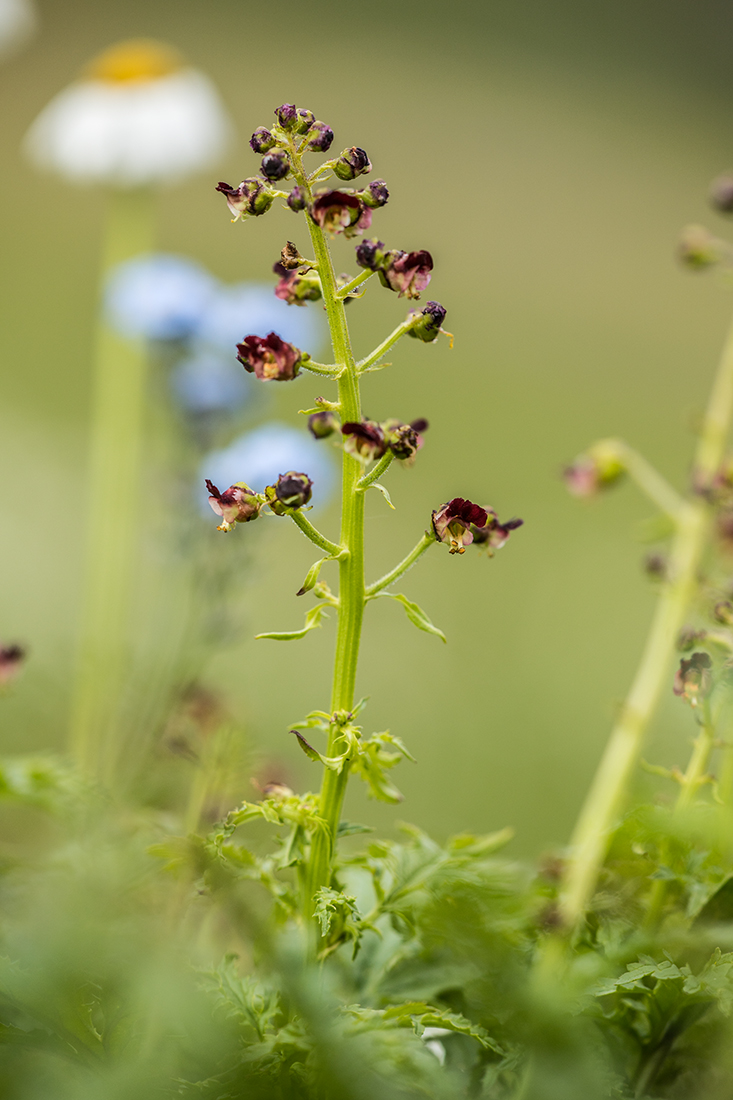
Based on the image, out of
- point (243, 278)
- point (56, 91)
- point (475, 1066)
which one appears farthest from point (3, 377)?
point (475, 1066)

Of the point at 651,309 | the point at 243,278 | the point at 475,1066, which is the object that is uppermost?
the point at 651,309

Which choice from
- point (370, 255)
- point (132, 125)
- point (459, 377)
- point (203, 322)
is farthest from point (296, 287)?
point (459, 377)

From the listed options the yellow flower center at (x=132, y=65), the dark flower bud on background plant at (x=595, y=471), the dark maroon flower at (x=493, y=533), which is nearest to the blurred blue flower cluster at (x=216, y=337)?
the dark flower bud on background plant at (x=595, y=471)

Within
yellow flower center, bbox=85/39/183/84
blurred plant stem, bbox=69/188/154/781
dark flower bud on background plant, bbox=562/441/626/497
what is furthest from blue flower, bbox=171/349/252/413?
yellow flower center, bbox=85/39/183/84

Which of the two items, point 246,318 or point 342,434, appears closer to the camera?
point 342,434

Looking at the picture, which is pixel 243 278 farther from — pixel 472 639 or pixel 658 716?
pixel 658 716

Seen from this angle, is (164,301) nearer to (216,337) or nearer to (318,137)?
(216,337)

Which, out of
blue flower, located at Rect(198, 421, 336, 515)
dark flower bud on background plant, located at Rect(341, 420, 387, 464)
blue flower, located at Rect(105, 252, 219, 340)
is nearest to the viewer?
dark flower bud on background plant, located at Rect(341, 420, 387, 464)

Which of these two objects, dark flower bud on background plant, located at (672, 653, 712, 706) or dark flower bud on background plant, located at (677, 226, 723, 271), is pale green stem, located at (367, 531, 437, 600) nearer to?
dark flower bud on background plant, located at (672, 653, 712, 706)
